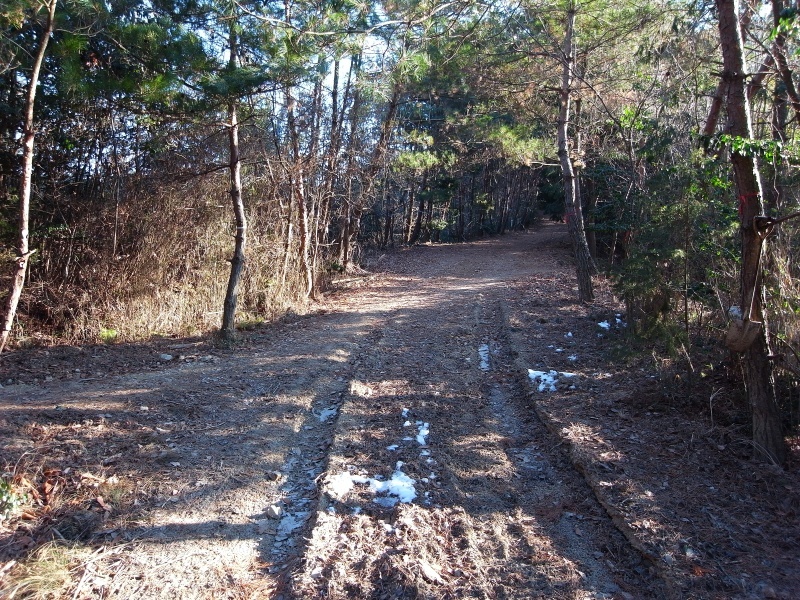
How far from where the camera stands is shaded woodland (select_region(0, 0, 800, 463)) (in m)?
5.28

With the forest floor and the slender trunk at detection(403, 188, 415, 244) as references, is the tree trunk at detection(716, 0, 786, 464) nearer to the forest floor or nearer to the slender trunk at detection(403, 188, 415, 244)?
the forest floor

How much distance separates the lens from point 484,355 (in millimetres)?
8805

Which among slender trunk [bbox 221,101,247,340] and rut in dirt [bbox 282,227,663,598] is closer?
rut in dirt [bbox 282,227,663,598]

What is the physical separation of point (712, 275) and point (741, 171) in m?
1.37

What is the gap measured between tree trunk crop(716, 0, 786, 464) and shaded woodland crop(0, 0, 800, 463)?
0.02m

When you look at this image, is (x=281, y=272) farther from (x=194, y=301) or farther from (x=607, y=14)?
(x=607, y=14)

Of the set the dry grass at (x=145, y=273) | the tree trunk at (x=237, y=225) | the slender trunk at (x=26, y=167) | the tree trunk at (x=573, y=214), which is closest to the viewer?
the slender trunk at (x=26, y=167)

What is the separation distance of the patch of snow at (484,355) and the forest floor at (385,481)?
0.34 ft

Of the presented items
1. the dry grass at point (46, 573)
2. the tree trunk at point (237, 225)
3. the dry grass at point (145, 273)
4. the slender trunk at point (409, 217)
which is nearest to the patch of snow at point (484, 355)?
the tree trunk at point (237, 225)

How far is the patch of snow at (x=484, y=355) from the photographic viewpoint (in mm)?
8203

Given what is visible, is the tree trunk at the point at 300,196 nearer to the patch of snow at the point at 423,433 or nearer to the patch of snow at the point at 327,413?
the patch of snow at the point at 327,413

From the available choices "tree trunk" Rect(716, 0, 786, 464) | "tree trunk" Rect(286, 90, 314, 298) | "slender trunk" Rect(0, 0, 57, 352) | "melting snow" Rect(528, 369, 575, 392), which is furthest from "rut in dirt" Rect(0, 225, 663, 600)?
"tree trunk" Rect(286, 90, 314, 298)

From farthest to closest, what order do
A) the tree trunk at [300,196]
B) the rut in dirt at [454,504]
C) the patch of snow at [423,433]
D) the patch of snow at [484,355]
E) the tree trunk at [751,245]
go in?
the tree trunk at [300,196] < the patch of snow at [484,355] < the patch of snow at [423,433] < the tree trunk at [751,245] < the rut in dirt at [454,504]

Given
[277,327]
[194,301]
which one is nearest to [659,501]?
[277,327]
